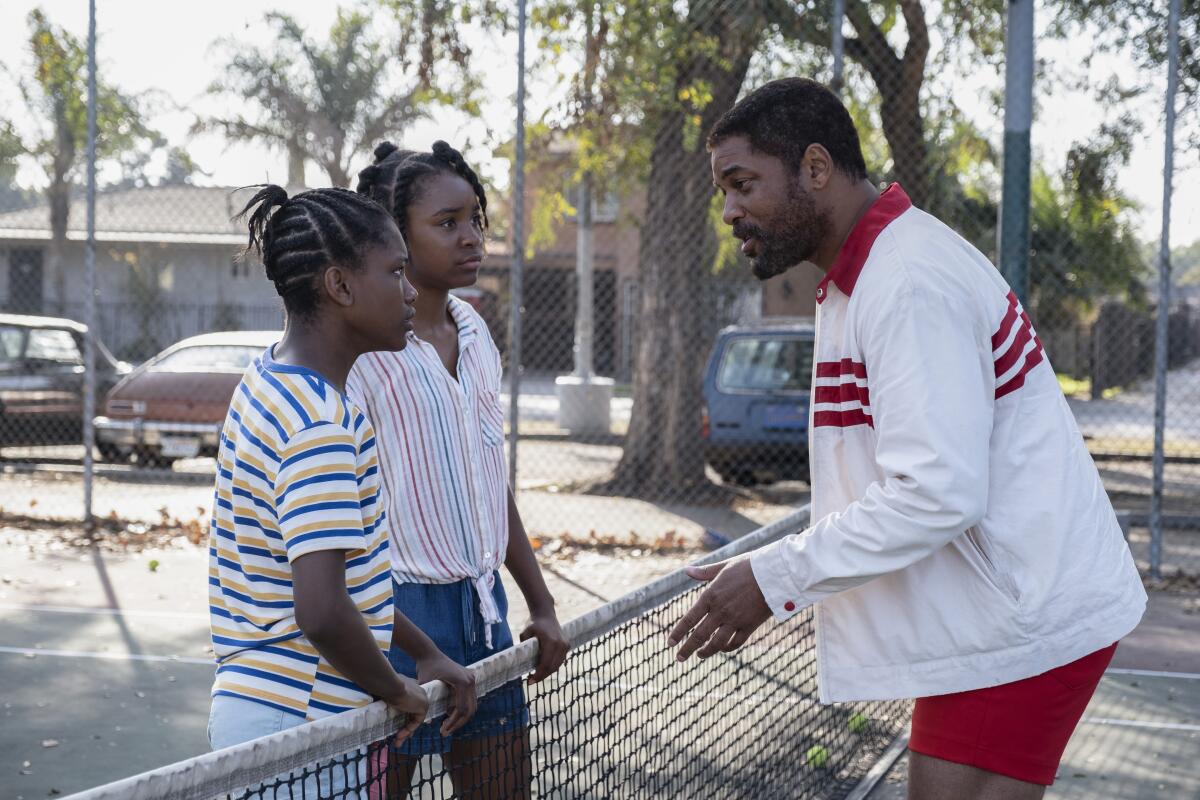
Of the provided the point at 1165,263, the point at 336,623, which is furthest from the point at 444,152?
the point at 1165,263

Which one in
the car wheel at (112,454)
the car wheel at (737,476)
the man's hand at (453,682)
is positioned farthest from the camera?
the car wheel at (112,454)

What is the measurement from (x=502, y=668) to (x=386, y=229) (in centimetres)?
98

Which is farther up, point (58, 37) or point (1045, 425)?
point (58, 37)

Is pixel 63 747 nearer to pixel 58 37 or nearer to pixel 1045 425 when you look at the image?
pixel 1045 425

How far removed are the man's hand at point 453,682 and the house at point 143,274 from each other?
1921cm

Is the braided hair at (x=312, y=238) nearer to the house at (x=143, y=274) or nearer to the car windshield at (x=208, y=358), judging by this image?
the car windshield at (x=208, y=358)

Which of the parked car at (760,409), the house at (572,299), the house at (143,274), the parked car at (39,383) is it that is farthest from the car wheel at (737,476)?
the house at (572,299)

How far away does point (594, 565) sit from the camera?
10.4 meters

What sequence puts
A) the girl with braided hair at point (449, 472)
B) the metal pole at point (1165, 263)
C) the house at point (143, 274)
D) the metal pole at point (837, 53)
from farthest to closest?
the house at point (143, 274), the metal pole at point (837, 53), the metal pole at point (1165, 263), the girl with braided hair at point (449, 472)

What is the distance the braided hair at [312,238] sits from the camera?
2680 mm

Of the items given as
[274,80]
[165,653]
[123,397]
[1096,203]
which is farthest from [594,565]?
[274,80]

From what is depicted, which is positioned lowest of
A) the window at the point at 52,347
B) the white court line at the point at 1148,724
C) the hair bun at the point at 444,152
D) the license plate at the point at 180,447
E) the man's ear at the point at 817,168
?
the white court line at the point at 1148,724

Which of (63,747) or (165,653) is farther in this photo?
(165,653)

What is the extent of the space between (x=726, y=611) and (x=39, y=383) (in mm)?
15259
